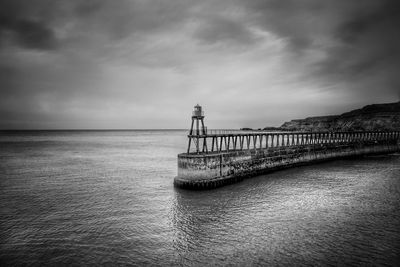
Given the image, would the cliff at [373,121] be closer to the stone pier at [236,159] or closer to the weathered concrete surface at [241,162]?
the stone pier at [236,159]

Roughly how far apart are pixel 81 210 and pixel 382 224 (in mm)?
18221

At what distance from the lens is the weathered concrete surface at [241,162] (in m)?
20.9

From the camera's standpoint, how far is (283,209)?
16141 mm

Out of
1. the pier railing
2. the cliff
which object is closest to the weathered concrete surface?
the pier railing

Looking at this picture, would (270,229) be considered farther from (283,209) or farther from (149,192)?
(149,192)

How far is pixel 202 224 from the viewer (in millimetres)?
13789

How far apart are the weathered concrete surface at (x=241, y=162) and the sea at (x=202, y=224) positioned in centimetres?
107

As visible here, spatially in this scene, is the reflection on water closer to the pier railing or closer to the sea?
the sea

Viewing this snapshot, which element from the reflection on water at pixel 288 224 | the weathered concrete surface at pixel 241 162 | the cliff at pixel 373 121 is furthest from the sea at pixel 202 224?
the cliff at pixel 373 121

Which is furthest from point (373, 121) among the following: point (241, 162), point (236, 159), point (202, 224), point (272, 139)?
point (202, 224)

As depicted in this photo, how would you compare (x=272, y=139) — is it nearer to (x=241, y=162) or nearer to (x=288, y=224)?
(x=241, y=162)

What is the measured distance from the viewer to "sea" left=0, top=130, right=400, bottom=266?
408 inches

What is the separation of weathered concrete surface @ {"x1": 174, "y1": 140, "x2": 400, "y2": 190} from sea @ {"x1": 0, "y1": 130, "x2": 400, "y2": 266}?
107 cm

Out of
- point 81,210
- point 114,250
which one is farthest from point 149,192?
point 114,250
